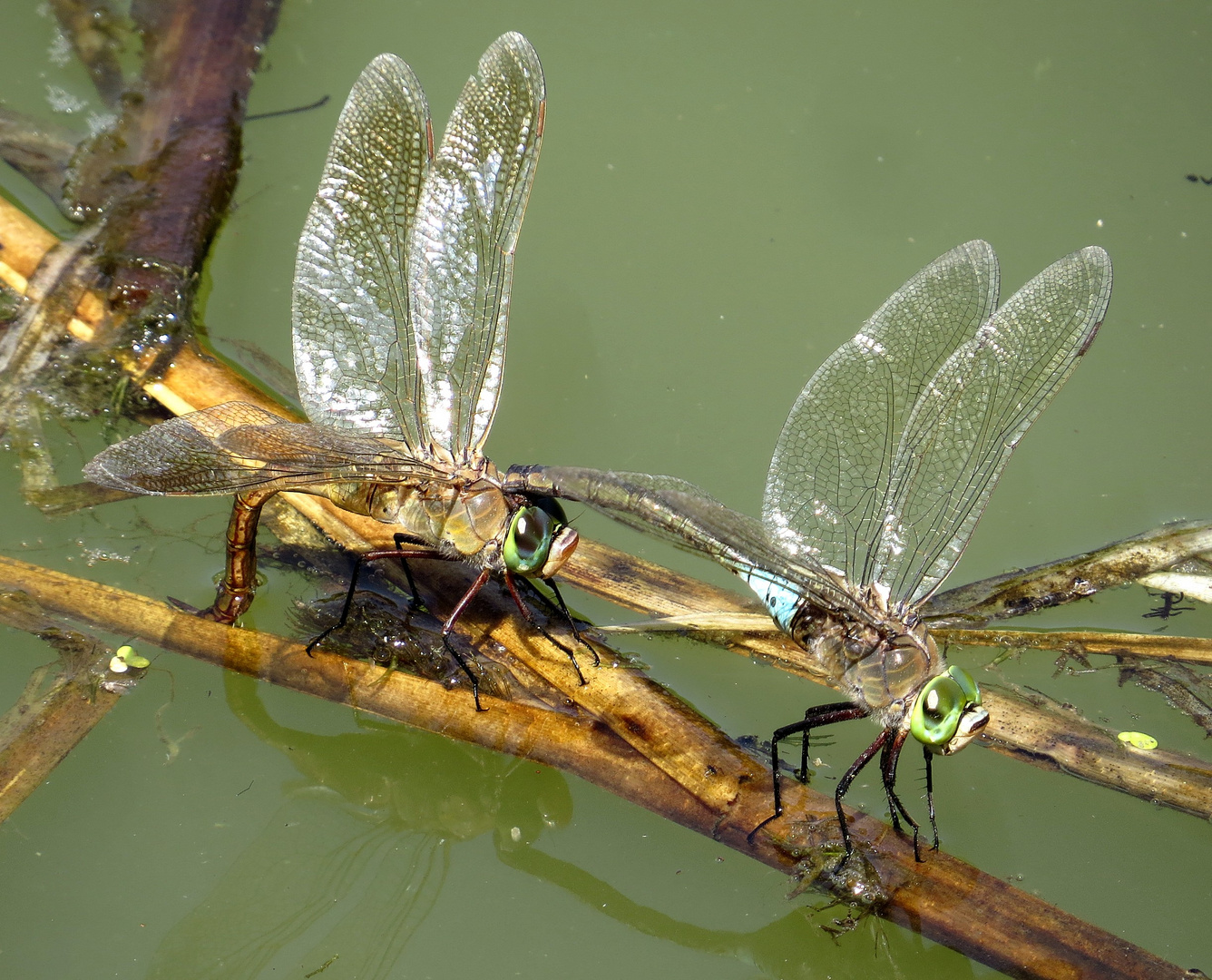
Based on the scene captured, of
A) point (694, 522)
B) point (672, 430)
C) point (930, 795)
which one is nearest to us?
point (694, 522)

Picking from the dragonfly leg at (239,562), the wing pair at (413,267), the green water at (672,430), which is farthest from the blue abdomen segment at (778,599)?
the dragonfly leg at (239,562)

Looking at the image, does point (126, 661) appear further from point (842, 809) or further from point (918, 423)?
point (918, 423)

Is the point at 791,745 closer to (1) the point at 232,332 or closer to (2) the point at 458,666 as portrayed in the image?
(2) the point at 458,666

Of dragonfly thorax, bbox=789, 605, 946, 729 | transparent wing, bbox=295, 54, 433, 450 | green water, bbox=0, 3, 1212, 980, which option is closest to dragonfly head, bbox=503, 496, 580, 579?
green water, bbox=0, 3, 1212, 980

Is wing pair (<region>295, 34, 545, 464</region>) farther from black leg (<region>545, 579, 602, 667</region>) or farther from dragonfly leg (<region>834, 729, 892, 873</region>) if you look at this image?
dragonfly leg (<region>834, 729, 892, 873</region>)

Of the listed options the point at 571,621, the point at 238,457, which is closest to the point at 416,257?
the point at 238,457

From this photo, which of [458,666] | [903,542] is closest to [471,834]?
[458,666]
